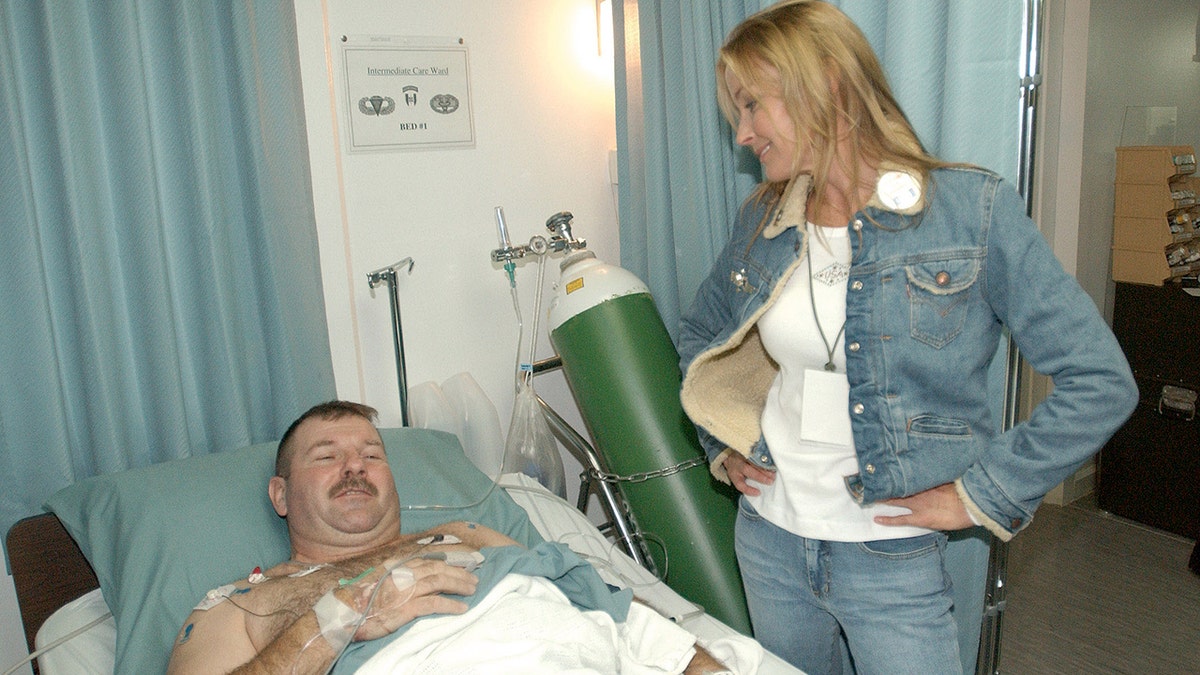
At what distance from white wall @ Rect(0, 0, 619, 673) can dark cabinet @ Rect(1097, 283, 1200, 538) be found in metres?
2.13

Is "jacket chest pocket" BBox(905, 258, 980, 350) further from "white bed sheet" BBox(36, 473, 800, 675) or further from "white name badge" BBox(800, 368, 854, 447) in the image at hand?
"white bed sheet" BBox(36, 473, 800, 675)

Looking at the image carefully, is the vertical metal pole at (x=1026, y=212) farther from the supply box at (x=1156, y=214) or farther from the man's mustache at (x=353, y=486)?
the supply box at (x=1156, y=214)

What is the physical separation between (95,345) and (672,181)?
1435 millimetres

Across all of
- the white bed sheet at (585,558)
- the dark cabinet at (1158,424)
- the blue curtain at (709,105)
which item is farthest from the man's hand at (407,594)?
the dark cabinet at (1158,424)

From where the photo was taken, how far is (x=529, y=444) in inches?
93.1

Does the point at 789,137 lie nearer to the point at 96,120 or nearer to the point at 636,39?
the point at 636,39

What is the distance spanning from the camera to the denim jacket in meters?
1.21

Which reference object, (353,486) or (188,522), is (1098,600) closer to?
(353,486)

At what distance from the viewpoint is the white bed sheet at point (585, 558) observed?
Answer: 169 centimetres

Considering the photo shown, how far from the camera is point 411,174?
7.80 ft

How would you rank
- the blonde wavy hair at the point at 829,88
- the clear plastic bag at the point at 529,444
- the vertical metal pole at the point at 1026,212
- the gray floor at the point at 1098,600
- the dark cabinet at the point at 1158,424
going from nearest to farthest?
the blonde wavy hair at the point at 829,88, the vertical metal pole at the point at 1026,212, the clear plastic bag at the point at 529,444, the gray floor at the point at 1098,600, the dark cabinet at the point at 1158,424

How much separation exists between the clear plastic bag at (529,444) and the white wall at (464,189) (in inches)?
10.4

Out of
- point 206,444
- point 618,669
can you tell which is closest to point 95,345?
point 206,444

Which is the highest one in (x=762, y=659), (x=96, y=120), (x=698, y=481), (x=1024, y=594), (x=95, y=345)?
(x=96, y=120)
